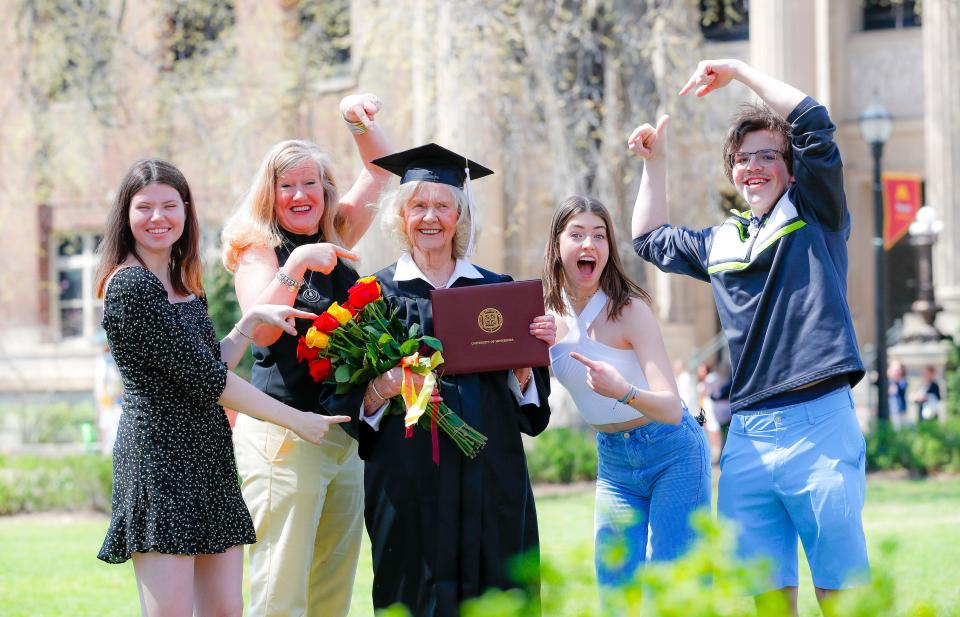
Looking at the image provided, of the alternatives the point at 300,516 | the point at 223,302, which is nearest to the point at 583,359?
the point at 300,516

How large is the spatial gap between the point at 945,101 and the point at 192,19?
43.6 feet

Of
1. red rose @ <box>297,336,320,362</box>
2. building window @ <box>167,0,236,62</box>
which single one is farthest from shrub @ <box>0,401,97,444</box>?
red rose @ <box>297,336,320,362</box>

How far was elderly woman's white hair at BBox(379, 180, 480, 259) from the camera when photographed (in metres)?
4.44

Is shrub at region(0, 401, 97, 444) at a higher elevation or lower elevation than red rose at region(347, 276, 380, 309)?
lower

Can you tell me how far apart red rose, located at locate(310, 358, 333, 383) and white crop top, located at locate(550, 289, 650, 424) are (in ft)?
2.91

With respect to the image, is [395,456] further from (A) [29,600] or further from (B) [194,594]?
(A) [29,600]

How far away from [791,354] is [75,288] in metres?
26.2

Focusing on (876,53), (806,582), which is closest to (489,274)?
(806,582)

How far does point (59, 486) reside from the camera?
1442 cm

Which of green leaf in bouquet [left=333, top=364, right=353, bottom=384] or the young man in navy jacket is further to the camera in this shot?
green leaf in bouquet [left=333, top=364, right=353, bottom=384]

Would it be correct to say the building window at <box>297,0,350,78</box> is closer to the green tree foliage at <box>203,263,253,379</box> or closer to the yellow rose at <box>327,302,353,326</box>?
the green tree foliage at <box>203,263,253,379</box>

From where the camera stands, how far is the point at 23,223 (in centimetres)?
2762

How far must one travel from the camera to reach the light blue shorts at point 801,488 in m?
4.07

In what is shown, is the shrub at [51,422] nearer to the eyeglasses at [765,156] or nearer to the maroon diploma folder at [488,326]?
the maroon diploma folder at [488,326]
